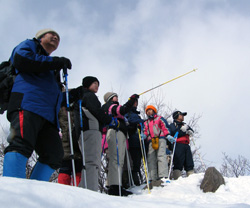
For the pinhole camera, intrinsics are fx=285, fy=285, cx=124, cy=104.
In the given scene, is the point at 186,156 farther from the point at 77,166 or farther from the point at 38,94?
the point at 38,94

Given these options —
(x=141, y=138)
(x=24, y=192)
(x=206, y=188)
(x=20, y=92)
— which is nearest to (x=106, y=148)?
(x=141, y=138)

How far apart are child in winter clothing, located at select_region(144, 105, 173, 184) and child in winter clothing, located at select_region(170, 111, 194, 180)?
0.75 m

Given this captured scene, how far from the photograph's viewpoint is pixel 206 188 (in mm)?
5984

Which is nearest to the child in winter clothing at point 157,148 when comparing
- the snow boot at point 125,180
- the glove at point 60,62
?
the snow boot at point 125,180

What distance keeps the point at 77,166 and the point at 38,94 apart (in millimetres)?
1839

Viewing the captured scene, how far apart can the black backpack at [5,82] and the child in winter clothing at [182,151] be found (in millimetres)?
5479

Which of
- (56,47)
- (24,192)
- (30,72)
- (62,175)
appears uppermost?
(56,47)

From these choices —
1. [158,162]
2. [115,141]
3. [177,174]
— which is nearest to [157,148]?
[158,162]

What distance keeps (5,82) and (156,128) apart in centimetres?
477

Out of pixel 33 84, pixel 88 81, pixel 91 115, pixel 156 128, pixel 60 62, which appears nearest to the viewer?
pixel 33 84

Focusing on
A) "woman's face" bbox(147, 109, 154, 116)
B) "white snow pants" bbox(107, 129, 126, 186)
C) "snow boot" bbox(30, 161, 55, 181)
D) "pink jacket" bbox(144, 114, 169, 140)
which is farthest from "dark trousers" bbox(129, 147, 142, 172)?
"snow boot" bbox(30, 161, 55, 181)

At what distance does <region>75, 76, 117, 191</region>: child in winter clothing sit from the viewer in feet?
13.6

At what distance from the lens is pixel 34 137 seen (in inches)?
108

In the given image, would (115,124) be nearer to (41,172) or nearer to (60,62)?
(60,62)
